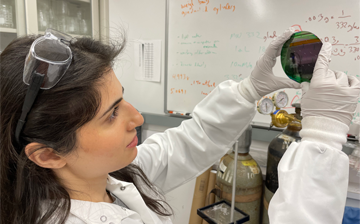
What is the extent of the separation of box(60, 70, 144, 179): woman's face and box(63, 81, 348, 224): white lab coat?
10 centimetres

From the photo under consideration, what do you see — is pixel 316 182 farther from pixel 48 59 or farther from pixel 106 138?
pixel 48 59

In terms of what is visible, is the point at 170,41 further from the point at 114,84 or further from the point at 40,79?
the point at 40,79

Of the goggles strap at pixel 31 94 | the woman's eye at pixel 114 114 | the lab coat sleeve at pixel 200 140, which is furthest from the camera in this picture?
the lab coat sleeve at pixel 200 140

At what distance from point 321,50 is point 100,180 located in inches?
28.8

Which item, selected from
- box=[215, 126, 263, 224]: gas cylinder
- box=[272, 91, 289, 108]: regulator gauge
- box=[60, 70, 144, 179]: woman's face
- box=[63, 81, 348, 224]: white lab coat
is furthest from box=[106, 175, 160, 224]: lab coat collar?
box=[272, 91, 289, 108]: regulator gauge

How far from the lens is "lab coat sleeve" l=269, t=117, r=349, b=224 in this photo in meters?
0.56

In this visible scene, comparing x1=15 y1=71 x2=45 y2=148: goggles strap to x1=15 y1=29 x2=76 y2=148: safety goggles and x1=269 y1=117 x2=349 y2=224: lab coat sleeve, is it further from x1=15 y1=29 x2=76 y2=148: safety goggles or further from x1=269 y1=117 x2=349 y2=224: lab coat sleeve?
x1=269 y1=117 x2=349 y2=224: lab coat sleeve

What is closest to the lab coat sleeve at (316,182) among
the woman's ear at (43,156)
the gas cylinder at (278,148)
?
the gas cylinder at (278,148)

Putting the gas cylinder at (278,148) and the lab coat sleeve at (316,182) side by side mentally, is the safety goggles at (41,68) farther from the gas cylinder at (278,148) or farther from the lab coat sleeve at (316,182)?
the gas cylinder at (278,148)

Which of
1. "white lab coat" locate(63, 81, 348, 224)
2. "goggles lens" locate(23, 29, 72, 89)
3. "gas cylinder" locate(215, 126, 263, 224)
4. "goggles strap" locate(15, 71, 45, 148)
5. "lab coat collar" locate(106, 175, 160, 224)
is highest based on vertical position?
"goggles lens" locate(23, 29, 72, 89)

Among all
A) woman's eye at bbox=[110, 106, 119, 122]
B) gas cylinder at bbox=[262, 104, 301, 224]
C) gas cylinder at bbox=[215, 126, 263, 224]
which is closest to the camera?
woman's eye at bbox=[110, 106, 119, 122]

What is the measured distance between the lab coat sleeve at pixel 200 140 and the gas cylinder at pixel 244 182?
0.86 feet

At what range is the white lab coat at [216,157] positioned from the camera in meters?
0.57

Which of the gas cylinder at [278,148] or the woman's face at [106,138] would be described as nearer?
the woman's face at [106,138]
